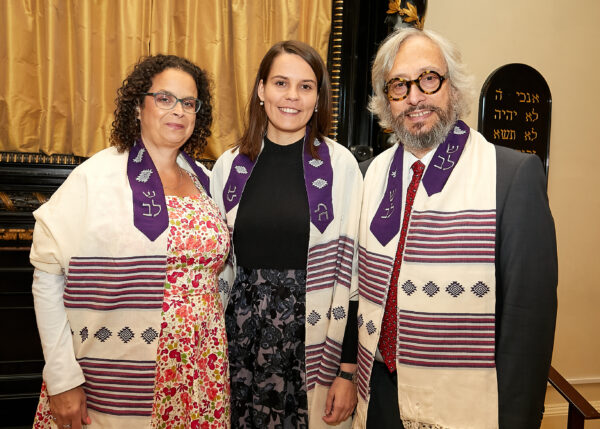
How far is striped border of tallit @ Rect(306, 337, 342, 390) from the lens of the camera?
2039mm

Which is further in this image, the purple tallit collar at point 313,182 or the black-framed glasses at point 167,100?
the purple tallit collar at point 313,182

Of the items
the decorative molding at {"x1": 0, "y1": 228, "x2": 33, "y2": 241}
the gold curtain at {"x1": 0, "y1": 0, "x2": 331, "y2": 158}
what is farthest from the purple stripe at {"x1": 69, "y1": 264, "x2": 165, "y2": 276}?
the gold curtain at {"x1": 0, "y1": 0, "x2": 331, "y2": 158}

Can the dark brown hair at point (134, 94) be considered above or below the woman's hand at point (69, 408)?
above

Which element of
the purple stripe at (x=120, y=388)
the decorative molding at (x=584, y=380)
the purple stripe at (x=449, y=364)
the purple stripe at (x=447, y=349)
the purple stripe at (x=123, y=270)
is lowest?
the decorative molding at (x=584, y=380)

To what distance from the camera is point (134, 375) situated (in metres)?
1.80

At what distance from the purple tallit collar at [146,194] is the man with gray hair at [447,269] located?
851mm

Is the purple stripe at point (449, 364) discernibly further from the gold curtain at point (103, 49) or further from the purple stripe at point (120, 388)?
the gold curtain at point (103, 49)

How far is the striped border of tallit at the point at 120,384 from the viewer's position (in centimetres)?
180

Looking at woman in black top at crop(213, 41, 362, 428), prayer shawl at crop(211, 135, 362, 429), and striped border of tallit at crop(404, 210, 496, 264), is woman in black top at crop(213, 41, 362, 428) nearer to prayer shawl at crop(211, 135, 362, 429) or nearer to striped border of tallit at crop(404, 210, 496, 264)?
prayer shawl at crop(211, 135, 362, 429)

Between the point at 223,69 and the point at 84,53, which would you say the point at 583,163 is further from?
the point at 84,53

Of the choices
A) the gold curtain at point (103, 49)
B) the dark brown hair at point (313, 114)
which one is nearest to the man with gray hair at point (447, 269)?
the dark brown hair at point (313, 114)

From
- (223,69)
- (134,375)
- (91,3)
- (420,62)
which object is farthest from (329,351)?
(91,3)

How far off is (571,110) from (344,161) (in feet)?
8.69

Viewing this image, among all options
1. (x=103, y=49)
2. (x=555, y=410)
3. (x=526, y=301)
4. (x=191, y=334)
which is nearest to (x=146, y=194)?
(x=191, y=334)
